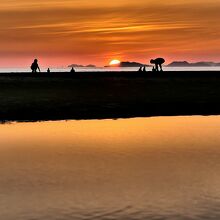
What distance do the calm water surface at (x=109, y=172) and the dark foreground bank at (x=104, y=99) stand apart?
724cm

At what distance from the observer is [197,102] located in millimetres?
45938

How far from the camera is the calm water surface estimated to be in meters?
13.8

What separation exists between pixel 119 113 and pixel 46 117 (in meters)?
5.51

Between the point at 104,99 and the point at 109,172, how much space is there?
1114 inches

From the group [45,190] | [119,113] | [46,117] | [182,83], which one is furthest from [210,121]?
[182,83]

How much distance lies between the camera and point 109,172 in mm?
18625

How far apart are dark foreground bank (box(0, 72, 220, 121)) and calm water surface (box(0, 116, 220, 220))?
7.24 metres

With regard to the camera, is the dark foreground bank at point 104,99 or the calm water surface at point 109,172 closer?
the calm water surface at point 109,172

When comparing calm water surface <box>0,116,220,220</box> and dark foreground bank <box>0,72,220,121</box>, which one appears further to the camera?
dark foreground bank <box>0,72,220,121</box>

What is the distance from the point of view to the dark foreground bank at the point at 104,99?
3853 centimetres

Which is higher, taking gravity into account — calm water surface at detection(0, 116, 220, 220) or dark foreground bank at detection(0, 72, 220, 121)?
dark foreground bank at detection(0, 72, 220, 121)

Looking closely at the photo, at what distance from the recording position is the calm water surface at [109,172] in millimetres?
13820

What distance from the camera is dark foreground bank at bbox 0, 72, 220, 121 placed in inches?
1517

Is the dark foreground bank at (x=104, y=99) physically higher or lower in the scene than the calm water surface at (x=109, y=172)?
higher
